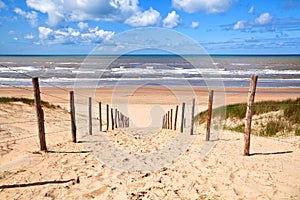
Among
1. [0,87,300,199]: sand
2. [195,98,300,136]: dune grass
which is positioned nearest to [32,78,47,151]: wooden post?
[0,87,300,199]: sand

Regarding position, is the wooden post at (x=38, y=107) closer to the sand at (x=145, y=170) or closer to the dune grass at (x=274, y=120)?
the sand at (x=145, y=170)

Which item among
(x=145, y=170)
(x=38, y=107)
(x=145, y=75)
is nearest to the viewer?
(x=145, y=170)

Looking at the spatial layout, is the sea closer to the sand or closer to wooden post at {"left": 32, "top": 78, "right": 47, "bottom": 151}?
wooden post at {"left": 32, "top": 78, "right": 47, "bottom": 151}

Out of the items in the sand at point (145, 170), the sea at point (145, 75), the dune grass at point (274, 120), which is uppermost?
the sea at point (145, 75)

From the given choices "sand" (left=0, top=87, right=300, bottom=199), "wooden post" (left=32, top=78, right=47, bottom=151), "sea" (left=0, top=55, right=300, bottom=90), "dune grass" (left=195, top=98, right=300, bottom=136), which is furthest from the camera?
"sea" (left=0, top=55, right=300, bottom=90)

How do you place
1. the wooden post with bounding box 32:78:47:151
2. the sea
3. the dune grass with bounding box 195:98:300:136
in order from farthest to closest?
the sea < the dune grass with bounding box 195:98:300:136 < the wooden post with bounding box 32:78:47:151

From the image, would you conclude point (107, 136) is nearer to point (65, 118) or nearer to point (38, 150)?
point (38, 150)

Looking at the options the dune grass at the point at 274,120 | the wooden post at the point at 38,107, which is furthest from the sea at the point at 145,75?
the dune grass at the point at 274,120

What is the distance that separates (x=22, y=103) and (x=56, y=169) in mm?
8190

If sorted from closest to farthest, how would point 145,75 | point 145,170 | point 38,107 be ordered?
point 145,170 → point 38,107 → point 145,75

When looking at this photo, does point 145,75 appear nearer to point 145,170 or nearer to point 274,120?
point 274,120

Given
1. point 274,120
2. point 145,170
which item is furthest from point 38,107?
point 274,120

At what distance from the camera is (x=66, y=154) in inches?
251

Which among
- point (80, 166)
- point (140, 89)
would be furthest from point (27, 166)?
point (140, 89)
